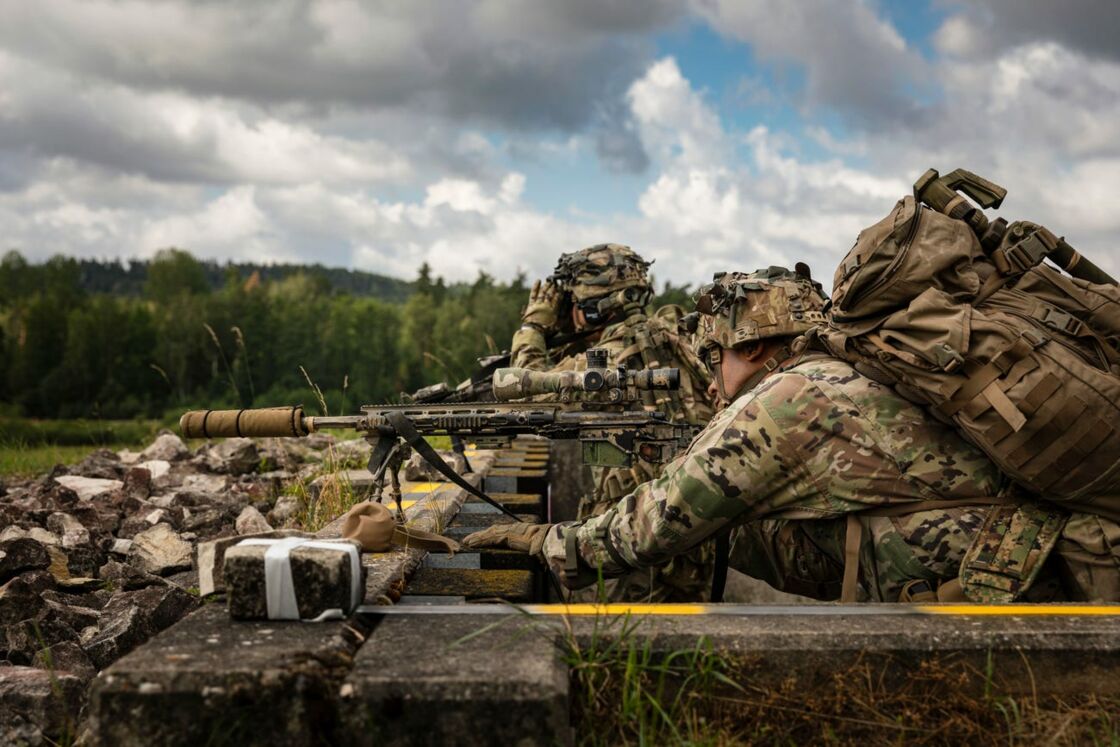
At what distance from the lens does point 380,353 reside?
5844cm

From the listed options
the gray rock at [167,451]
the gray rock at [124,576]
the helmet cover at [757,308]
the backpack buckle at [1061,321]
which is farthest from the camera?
the gray rock at [167,451]

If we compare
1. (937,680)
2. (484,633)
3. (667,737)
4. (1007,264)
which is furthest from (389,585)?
(1007,264)

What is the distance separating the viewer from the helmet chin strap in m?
3.96

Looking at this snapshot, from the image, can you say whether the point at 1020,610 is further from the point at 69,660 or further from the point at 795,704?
the point at 69,660

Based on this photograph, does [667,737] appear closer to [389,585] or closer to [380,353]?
[389,585]

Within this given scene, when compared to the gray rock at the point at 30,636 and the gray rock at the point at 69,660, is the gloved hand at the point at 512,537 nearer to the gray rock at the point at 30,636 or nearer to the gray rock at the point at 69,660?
the gray rock at the point at 69,660

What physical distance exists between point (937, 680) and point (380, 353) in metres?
57.5

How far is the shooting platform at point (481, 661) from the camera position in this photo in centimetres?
213

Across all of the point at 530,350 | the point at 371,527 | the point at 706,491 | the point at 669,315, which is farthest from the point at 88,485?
the point at 706,491

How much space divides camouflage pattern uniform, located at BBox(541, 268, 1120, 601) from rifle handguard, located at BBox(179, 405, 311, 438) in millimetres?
1655

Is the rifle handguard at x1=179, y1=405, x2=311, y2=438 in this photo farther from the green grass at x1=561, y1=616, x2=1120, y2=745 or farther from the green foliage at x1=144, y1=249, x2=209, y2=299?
the green foliage at x1=144, y1=249, x2=209, y2=299

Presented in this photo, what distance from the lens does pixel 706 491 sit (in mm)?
3037

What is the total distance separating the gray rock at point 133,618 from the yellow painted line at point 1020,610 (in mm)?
3095

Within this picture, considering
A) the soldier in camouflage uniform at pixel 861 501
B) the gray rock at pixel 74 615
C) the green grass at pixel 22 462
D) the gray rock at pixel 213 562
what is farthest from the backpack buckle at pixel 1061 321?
the green grass at pixel 22 462
